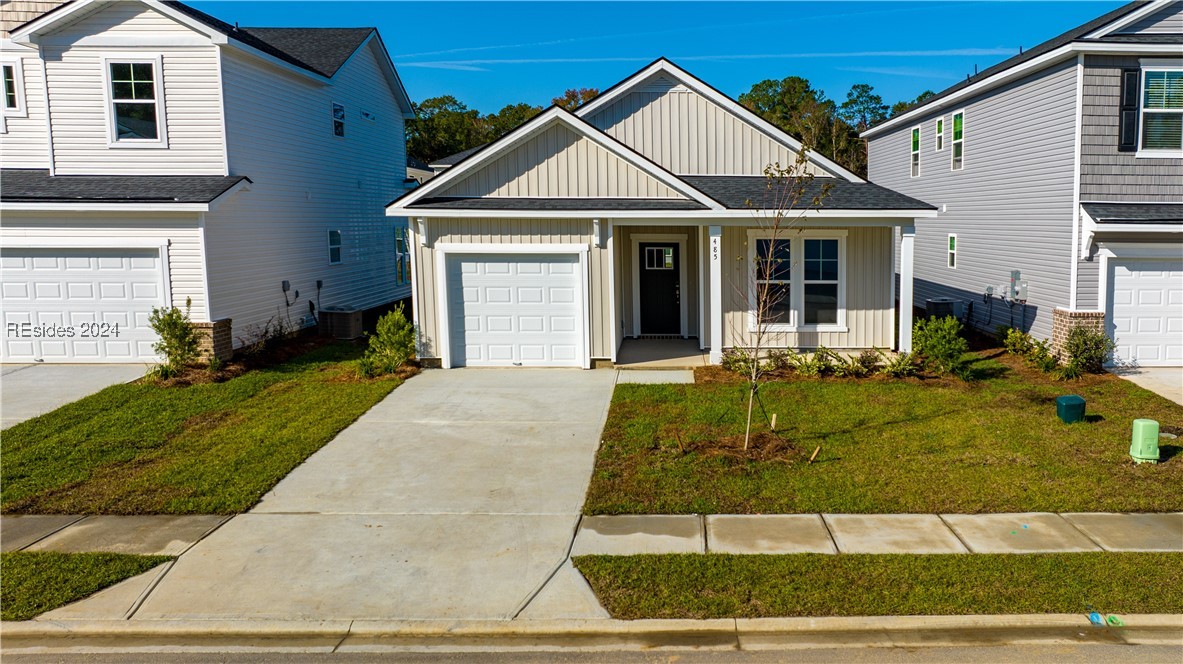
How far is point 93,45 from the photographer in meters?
16.1

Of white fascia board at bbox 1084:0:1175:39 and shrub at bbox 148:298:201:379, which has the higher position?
white fascia board at bbox 1084:0:1175:39

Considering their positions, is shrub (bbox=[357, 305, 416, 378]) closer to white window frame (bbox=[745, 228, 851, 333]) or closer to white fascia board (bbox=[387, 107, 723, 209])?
white fascia board (bbox=[387, 107, 723, 209])

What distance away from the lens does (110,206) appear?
1494 centimetres

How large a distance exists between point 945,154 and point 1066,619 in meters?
17.6

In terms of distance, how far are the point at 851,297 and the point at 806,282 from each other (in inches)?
37.1

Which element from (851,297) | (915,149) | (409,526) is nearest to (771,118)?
(915,149)

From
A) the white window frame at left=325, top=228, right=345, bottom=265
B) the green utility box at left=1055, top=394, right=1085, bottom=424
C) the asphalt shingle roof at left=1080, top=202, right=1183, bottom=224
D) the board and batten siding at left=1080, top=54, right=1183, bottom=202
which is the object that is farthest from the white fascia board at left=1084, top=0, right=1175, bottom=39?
the white window frame at left=325, top=228, right=345, bottom=265

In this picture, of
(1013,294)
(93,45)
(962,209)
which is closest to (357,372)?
(93,45)

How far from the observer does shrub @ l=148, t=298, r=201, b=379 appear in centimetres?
1453

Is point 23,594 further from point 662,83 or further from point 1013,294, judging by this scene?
point 1013,294

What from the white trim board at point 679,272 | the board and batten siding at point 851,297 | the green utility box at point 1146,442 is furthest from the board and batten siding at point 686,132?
the green utility box at point 1146,442

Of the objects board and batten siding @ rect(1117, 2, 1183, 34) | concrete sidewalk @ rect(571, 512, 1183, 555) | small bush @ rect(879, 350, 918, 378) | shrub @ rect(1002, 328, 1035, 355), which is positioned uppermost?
board and batten siding @ rect(1117, 2, 1183, 34)

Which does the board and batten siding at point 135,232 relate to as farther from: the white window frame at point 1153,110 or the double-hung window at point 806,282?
the white window frame at point 1153,110

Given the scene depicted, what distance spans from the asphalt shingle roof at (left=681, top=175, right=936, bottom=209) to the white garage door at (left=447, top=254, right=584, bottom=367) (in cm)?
327
